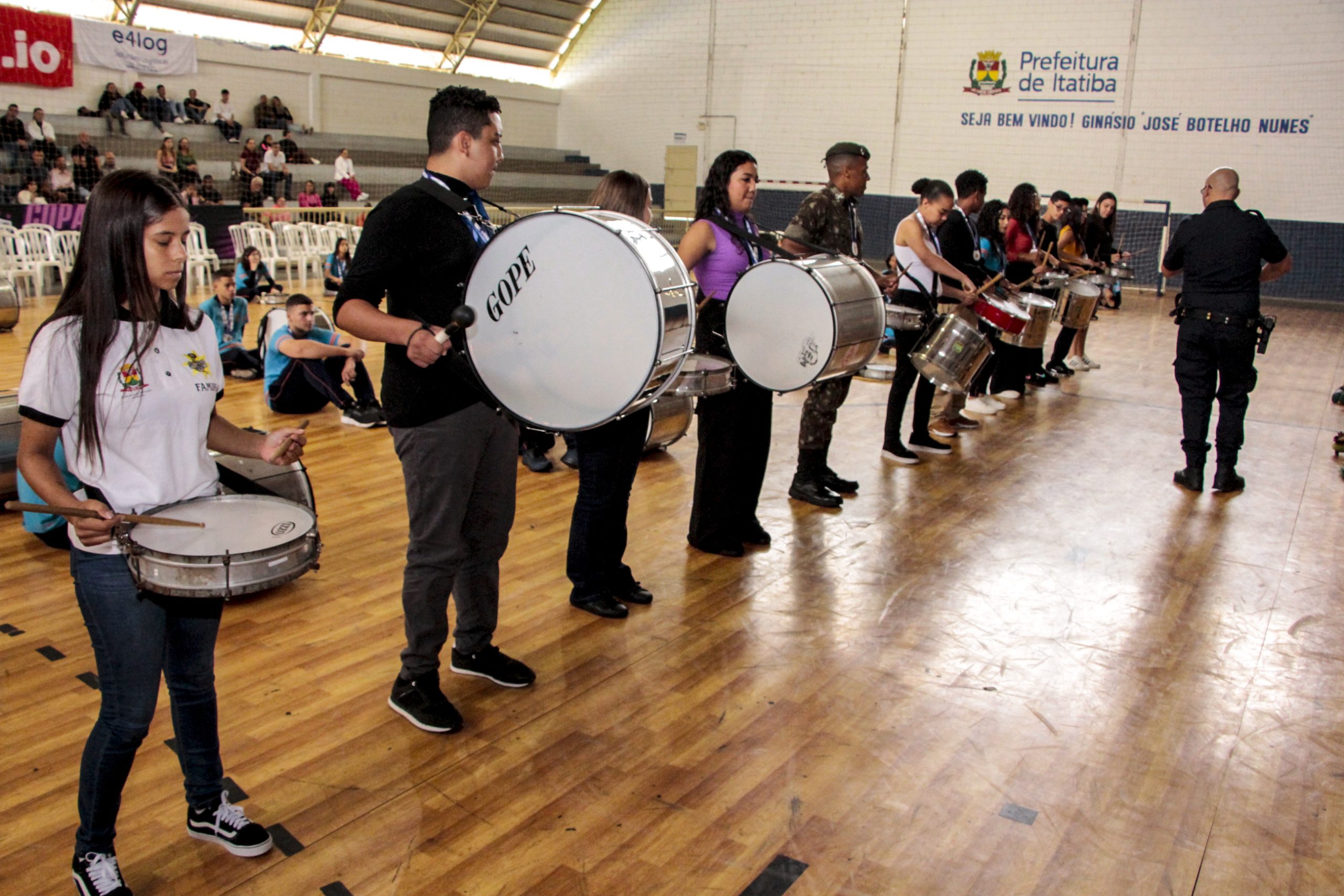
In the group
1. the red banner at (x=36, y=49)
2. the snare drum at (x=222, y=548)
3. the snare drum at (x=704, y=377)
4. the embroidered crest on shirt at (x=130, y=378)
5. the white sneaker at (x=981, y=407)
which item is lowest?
the white sneaker at (x=981, y=407)

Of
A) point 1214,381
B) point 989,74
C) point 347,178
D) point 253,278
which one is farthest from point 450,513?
point 989,74

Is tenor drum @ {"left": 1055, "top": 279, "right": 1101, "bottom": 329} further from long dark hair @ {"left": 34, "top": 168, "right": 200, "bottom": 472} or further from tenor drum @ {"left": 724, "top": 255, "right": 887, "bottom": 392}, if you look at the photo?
long dark hair @ {"left": 34, "top": 168, "right": 200, "bottom": 472}

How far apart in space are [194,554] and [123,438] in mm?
279

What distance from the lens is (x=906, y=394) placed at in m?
5.95

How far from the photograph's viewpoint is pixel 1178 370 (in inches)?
223

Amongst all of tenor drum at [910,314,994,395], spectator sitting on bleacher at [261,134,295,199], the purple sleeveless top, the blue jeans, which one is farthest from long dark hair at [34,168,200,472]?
spectator sitting on bleacher at [261,134,295,199]

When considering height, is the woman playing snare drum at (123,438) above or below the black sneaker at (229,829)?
above

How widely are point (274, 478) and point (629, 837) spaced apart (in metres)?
2.45

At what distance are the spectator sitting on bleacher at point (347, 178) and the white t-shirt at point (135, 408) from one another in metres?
16.7

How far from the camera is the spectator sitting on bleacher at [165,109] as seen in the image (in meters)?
16.8

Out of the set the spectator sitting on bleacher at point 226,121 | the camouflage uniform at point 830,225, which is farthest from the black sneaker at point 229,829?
the spectator sitting on bleacher at point 226,121

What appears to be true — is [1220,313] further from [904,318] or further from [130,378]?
[130,378]

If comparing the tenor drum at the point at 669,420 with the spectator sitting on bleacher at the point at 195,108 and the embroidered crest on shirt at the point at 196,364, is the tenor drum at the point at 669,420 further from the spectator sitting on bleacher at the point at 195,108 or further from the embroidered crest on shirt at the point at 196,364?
the spectator sitting on bleacher at the point at 195,108

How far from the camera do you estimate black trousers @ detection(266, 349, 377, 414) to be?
6527 millimetres
